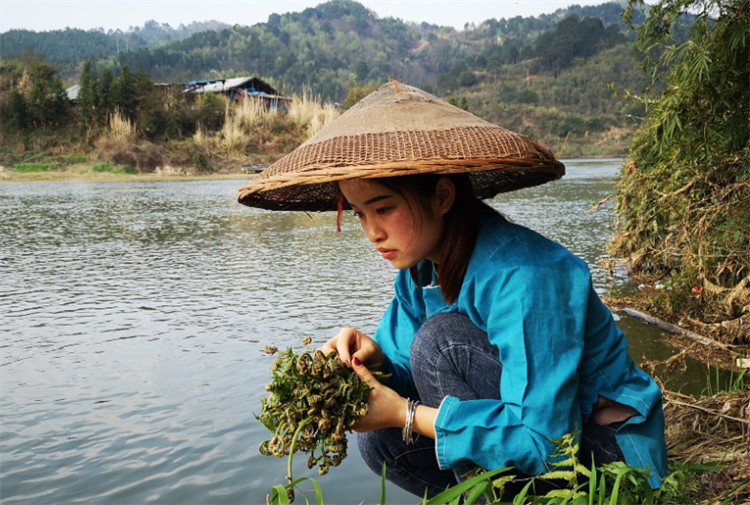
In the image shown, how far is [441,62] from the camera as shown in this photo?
370 feet

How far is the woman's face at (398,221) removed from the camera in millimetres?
1418

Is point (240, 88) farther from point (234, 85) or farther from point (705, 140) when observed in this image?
point (705, 140)

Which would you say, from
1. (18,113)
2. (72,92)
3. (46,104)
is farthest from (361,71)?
(18,113)

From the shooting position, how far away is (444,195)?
146cm

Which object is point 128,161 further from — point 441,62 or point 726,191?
point 441,62

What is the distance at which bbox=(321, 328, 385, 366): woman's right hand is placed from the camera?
59.8 inches

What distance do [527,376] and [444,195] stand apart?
47 centimetres

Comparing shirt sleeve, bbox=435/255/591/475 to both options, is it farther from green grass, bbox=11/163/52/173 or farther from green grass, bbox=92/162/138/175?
green grass, bbox=11/163/52/173

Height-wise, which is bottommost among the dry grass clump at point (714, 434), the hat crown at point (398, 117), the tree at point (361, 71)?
the dry grass clump at point (714, 434)

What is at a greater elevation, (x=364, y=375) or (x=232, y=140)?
(x=232, y=140)

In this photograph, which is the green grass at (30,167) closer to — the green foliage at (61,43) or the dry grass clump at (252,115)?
the dry grass clump at (252,115)

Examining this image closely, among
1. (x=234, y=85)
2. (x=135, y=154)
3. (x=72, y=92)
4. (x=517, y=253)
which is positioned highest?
(x=234, y=85)

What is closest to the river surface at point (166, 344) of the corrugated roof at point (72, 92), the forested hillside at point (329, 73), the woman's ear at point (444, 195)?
the woman's ear at point (444, 195)

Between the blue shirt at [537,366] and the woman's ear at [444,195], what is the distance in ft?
0.38
